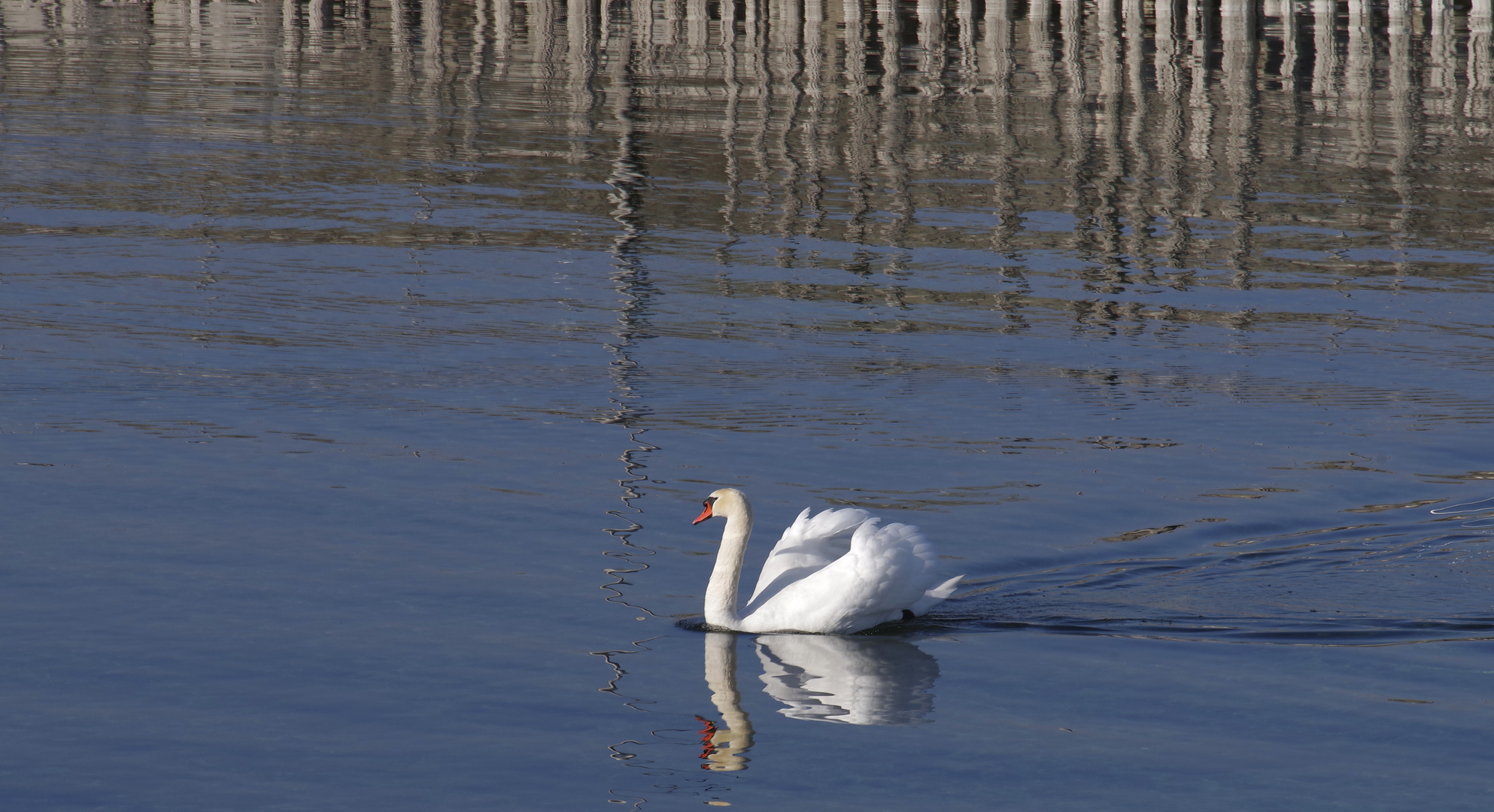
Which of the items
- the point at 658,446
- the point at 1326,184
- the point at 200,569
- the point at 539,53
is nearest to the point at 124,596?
the point at 200,569

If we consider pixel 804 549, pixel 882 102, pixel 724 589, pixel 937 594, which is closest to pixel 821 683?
pixel 724 589

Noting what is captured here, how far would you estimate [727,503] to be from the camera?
10016 millimetres

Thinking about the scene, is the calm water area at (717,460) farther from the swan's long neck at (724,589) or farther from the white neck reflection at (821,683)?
the swan's long neck at (724,589)

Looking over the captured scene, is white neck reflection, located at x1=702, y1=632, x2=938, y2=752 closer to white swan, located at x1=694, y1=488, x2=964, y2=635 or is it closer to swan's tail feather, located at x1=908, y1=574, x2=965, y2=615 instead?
white swan, located at x1=694, y1=488, x2=964, y2=635

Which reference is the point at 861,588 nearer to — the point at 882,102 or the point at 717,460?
the point at 717,460

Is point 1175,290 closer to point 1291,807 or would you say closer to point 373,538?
point 373,538

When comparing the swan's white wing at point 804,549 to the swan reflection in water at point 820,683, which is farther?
the swan's white wing at point 804,549

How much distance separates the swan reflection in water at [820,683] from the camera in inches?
331

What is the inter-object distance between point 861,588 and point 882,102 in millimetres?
25063

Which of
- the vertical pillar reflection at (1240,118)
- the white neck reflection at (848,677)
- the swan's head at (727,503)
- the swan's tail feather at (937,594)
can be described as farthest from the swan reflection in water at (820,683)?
the vertical pillar reflection at (1240,118)

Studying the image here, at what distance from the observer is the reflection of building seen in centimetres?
2339

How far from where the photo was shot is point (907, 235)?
70.2ft

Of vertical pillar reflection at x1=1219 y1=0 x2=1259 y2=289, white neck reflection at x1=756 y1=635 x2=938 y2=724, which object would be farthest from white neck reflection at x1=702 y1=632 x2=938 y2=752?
vertical pillar reflection at x1=1219 y1=0 x2=1259 y2=289

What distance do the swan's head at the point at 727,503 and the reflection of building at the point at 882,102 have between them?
33.7ft
